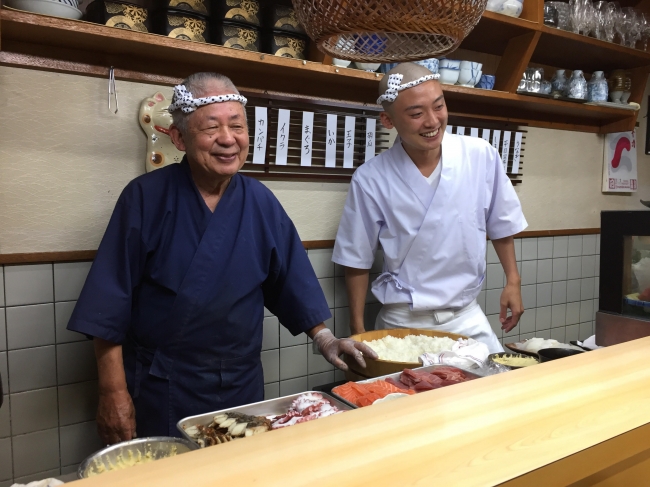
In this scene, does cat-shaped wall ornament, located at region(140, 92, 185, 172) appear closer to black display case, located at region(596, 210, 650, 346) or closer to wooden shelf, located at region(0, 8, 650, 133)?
wooden shelf, located at region(0, 8, 650, 133)

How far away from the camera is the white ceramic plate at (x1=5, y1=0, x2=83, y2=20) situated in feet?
5.89

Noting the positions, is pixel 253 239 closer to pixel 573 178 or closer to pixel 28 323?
pixel 28 323

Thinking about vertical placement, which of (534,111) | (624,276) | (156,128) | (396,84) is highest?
(534,111)

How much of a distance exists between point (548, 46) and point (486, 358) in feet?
7.78

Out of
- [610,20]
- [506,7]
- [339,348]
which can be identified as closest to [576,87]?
[610,20]

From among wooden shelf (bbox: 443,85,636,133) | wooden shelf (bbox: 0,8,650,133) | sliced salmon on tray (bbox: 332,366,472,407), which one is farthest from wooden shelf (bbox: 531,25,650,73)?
sliced salmon on tray (bbox: 332,366,472,407)

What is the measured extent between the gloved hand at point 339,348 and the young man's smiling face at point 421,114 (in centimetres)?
93

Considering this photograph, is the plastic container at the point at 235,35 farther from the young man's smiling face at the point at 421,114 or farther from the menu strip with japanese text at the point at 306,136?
the young man's smiling face at the point at 421,114

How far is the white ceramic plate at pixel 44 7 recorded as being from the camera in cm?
179

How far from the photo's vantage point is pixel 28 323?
6.78 ft

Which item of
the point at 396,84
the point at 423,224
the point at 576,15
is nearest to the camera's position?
the point at 396,84

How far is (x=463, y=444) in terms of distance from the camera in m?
0.83

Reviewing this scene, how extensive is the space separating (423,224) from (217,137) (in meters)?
1.03

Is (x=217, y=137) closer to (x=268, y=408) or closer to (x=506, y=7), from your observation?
(x=268, y=408)
